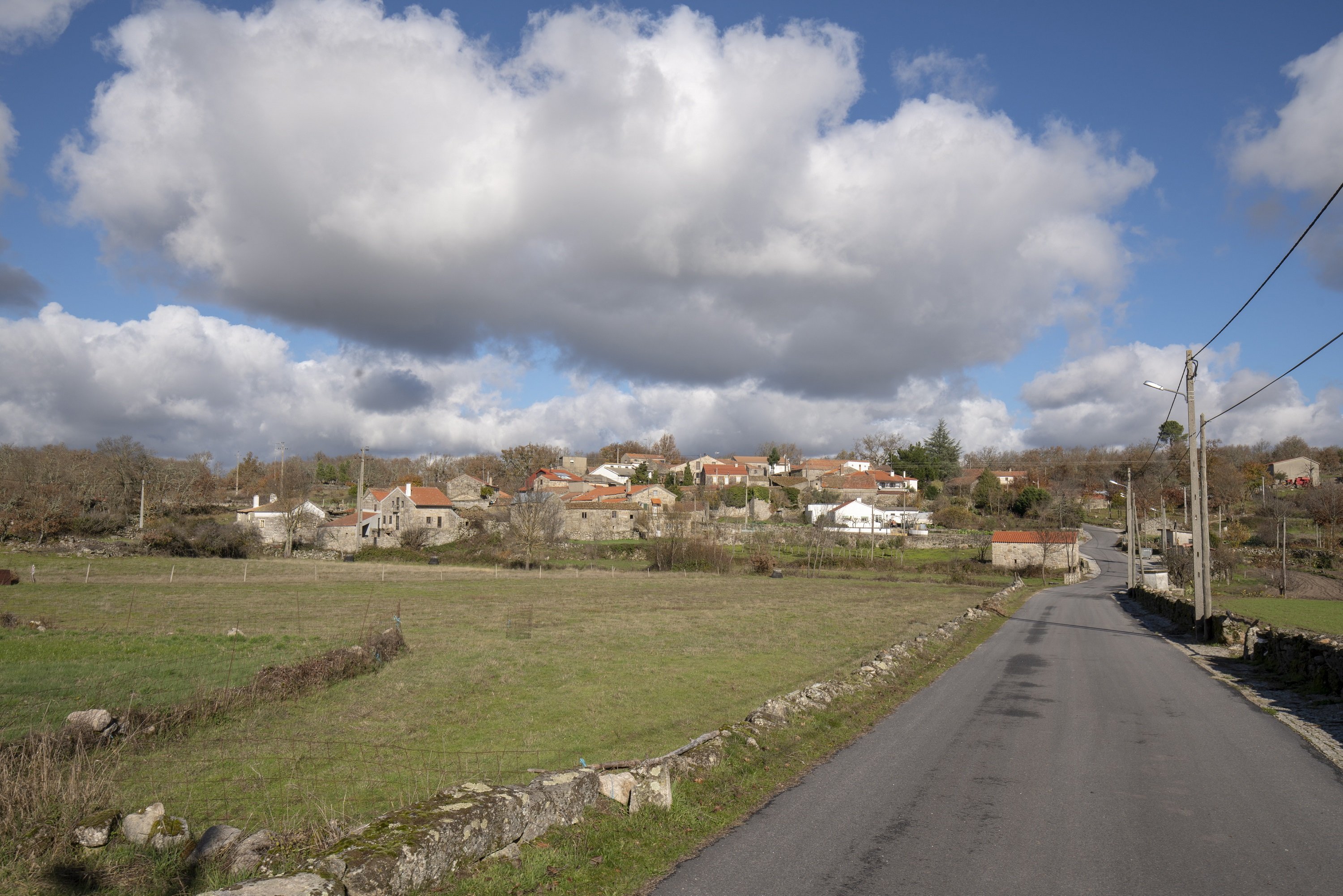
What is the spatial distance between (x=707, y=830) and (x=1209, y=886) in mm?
4084

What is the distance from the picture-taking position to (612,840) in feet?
22.2

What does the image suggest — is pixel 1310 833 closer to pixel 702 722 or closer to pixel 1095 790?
pixel 1095 790

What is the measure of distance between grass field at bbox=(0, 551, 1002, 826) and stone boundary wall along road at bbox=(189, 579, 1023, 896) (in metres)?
1.31

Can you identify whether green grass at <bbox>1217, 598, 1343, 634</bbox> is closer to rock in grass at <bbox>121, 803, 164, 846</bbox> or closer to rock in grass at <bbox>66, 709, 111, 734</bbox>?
rock in grass at <bbox>121, 803, 164, 846</bbox>

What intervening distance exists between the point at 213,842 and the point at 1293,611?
162 ft

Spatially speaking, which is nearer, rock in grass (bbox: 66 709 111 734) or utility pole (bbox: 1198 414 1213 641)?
rock in grass (bbox: 66 709 111 734)

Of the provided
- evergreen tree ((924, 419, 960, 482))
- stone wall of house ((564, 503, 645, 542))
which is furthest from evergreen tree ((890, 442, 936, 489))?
stone wall of house ((564, 503, 645, 542))

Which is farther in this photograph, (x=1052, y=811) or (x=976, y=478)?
(x=976, y=478)

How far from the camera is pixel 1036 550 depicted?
222 ft

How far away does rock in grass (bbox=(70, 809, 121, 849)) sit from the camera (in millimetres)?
6484

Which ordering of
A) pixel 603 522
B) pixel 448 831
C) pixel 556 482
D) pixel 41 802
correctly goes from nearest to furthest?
pixel 448 831, pixel 41 802, pixel 603 522, pixel 556 482

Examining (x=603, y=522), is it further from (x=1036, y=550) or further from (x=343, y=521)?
(x=1036, y=550)

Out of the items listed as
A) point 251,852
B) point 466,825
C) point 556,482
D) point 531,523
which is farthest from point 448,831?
point 556,482

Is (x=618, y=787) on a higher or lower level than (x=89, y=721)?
higher
